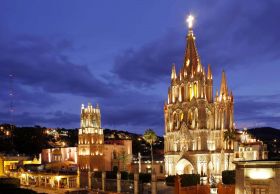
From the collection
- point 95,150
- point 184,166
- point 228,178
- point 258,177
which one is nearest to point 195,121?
point 184,166

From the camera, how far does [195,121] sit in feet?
220

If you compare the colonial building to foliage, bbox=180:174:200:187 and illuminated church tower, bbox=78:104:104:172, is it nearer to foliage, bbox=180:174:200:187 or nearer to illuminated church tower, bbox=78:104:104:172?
illuminated church tower, bbox=78:104:104:172

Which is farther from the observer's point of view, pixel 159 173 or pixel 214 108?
pixel 159 173

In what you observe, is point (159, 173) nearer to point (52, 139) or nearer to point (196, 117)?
point (196, 117)

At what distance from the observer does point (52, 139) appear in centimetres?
12756

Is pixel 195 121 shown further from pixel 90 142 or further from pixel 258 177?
pixel 258 177

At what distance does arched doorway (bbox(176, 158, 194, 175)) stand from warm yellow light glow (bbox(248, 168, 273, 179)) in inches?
1509

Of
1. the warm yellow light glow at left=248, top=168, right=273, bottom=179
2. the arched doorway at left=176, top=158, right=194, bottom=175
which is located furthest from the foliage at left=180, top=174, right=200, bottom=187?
the warm yellow light glow at left=248, top=168, right=273, bottom=179

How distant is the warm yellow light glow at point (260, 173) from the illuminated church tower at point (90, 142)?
5338 cm

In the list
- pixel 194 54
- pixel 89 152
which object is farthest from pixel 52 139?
pixel 194 54

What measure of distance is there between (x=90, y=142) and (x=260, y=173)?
55.4 metres

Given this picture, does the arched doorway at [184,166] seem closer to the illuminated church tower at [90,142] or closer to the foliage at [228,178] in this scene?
the foliage at [228,178]

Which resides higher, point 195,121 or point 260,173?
point 195,121

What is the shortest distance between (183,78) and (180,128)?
8.36 meters
